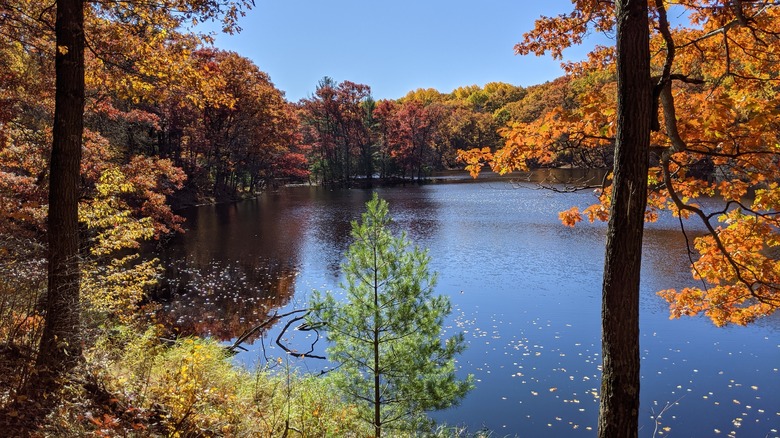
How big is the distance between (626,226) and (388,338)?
3.25m

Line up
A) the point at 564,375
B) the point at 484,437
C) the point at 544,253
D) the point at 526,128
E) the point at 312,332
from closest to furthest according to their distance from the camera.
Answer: the point at 526,128, the point at 484,437, the point at 564,375, the point at 312,332, the point at 544,253

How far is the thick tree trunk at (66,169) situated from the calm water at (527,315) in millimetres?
4474

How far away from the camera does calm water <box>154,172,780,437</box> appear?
6.79 meters

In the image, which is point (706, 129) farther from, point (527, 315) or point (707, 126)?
point (527, 315)

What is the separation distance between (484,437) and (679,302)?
3066 millimetres

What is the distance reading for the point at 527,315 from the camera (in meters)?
10.5

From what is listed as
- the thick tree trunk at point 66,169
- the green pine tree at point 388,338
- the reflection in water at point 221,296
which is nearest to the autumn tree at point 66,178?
the thick tree trunk at point 66,169

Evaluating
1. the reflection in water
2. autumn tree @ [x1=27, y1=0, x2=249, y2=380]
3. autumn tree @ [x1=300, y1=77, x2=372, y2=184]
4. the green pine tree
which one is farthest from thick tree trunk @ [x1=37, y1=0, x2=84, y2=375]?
autumn tree @ [x1=300, y1=77, x2=372, y2=184]

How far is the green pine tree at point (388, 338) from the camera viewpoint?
548 cm

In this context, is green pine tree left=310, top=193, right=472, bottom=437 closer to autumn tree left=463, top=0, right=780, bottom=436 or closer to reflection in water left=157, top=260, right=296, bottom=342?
autumn tree left=463, top=0, right=780, bottom=436

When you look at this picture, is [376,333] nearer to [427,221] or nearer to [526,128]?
[526,128]

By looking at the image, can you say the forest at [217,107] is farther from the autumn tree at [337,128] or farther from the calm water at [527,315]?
the autumn tree at [337,128]

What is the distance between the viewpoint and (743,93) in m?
4.45

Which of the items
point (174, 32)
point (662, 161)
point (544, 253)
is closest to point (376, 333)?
point (662, 161)
